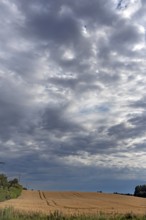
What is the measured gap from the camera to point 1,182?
11850 cm

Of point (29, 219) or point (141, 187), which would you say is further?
point (141, 187)

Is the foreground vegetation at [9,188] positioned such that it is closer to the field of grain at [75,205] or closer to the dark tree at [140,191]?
the field of grain at [75,205]

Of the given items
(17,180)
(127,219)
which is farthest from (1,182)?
(127,219)

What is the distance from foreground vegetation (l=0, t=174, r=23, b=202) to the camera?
Answer: 87.9 m

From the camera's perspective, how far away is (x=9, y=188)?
360 ft

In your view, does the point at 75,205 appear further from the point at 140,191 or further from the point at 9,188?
the point at 140,191

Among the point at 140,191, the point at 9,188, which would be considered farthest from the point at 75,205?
the point at 140,191

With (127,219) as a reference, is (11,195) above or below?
above

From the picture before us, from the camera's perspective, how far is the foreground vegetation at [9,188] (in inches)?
3462

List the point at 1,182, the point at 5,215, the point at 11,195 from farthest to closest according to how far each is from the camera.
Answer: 1. the point at 1,182
2. the point at 11,195
3. the point at 5,215

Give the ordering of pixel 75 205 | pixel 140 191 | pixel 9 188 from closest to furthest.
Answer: pixel 75 205 → pixel 9 188 → pixel 140 191

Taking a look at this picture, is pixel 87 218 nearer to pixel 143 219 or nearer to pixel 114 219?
pixel 114 219

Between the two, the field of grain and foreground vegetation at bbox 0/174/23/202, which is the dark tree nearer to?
foreground vegetation at bbox 0/174/23/202

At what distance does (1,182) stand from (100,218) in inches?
3579
